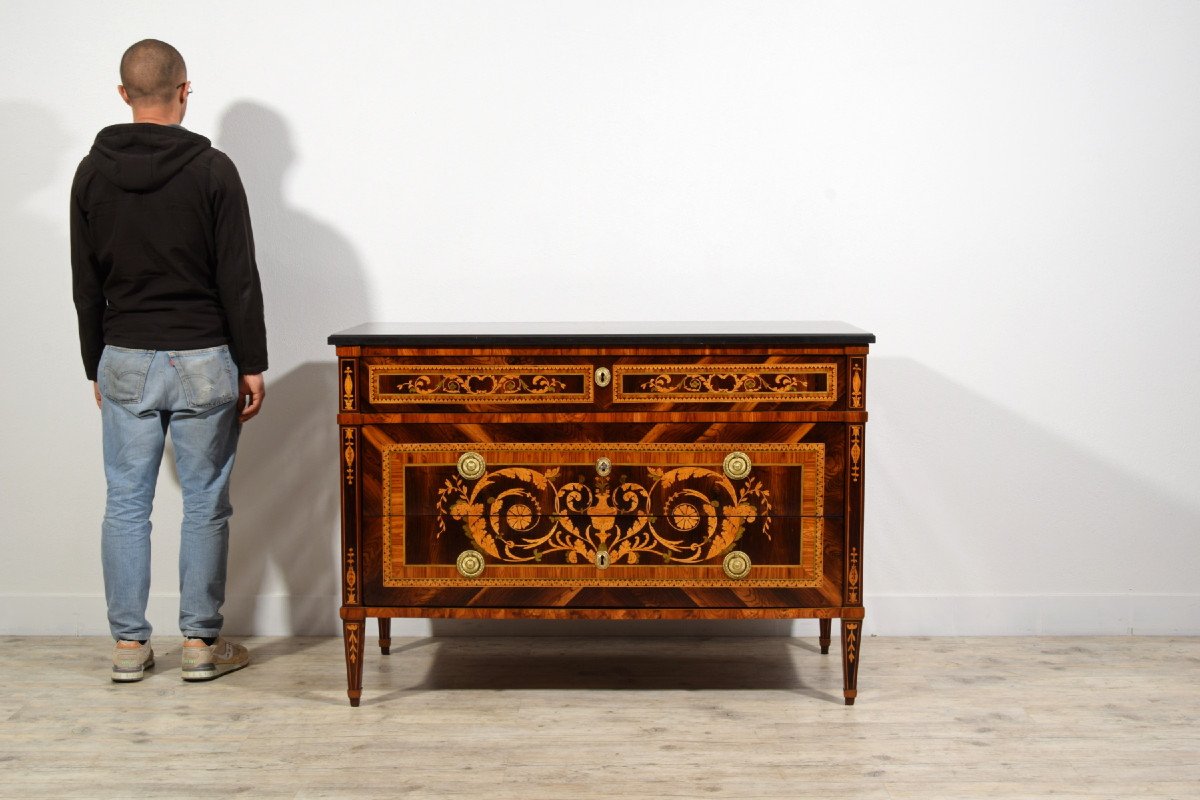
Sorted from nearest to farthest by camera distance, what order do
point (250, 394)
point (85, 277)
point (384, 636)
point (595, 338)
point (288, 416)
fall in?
1. point (595, 338)
2. point (85, 277)
3. point (250, 394)
4. point (384, 636)
5. point (288, 416)

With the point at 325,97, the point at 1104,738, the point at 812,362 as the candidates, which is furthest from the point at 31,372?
the point at 1104,738

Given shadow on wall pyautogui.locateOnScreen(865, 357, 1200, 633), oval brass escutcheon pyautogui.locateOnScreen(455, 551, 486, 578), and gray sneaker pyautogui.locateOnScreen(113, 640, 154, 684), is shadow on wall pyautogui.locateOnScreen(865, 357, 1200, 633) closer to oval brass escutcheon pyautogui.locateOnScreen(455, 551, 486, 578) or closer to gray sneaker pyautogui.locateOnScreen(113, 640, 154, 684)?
oval brass escutcheon pyautogui.locateOnScreen(455, 551, 486, 578)

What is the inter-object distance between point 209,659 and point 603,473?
1266mm

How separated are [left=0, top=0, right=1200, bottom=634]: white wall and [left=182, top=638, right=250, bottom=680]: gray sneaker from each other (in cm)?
36

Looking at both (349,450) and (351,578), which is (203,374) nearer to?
(349,450)

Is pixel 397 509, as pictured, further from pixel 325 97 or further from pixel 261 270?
pixel 325 97

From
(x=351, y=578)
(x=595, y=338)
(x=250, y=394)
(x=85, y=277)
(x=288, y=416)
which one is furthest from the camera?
(x=288, y=416)

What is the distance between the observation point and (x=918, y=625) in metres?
3.74

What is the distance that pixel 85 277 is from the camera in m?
3.16

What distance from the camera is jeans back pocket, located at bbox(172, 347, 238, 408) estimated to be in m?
3.12

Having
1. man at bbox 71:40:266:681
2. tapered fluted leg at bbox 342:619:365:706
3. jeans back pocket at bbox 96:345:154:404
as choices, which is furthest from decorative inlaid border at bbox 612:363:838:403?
jeans back pocket at bbox 96:345:154:404

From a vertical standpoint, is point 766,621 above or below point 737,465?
below

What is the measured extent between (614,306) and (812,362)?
34.4 inches

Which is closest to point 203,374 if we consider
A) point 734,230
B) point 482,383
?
point 482,383
